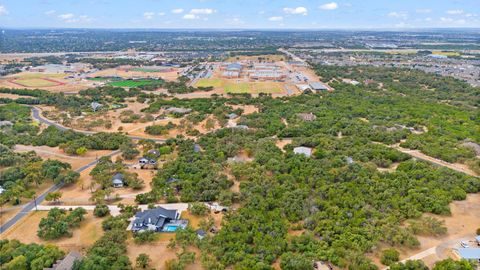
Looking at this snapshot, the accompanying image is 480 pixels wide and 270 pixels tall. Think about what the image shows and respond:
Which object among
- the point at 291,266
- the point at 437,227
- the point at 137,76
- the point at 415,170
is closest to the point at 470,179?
the point at 415,170

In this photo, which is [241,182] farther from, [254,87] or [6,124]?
[254,87]

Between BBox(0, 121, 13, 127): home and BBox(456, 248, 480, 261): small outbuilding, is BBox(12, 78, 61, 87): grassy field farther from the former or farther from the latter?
BBox(456, 248, 480, 261): small outbuilding

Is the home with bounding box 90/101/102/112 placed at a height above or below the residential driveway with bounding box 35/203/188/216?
above

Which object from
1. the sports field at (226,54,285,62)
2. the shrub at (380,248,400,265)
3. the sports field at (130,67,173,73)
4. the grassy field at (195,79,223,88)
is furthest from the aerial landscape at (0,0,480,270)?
the sports field at (226,54,285,62)

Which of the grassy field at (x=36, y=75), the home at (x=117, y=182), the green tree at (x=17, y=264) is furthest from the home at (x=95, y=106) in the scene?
the green tree at (x=17, y=264)

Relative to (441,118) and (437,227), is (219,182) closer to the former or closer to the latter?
(437,227)
